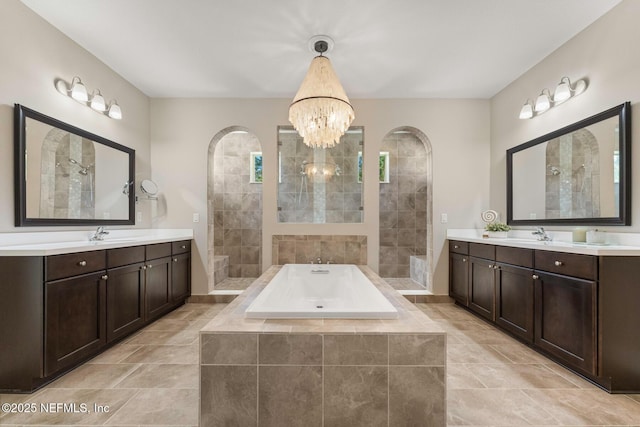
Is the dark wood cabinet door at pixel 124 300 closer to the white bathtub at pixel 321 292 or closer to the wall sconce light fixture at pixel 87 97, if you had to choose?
the white bathtub at pixel 321 292

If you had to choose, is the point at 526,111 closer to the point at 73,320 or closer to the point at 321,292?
the point at 321,292

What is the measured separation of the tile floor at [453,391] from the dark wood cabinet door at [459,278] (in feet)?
2.61

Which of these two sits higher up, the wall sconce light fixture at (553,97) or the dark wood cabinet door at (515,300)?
the wall sconce light fixture at (553,97)

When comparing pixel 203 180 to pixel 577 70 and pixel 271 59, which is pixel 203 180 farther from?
pixel 577 70

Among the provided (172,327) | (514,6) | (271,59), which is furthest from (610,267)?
(172,327)

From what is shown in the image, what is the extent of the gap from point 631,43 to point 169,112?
14.5 ft

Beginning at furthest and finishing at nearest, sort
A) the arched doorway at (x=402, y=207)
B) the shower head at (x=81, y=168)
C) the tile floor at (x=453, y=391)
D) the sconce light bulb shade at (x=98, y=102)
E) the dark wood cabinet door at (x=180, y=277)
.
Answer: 1. the arched doorway at (x=402, y=207)
2. the dark wood cabinet door at (x=180, y=277)
3. the sconce light bulb shade at (x=98, y=102)
4. the shower head at (x=81, y=168)
5. the tile floor at (x=453, y=391)

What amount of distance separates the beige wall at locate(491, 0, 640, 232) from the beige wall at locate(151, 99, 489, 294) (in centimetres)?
47

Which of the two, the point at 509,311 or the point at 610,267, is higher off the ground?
the point at 610,267

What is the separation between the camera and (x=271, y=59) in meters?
2.78

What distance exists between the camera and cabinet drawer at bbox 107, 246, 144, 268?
89.6 inches

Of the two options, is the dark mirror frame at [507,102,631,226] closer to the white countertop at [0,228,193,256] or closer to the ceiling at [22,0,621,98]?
the ceiling at [22,0,621,98]

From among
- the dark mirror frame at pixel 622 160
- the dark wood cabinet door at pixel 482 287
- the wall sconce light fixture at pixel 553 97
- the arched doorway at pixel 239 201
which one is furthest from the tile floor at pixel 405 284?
the wall sconce light fixture at pixel 553 97

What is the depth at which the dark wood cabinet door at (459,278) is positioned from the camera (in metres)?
3.22
